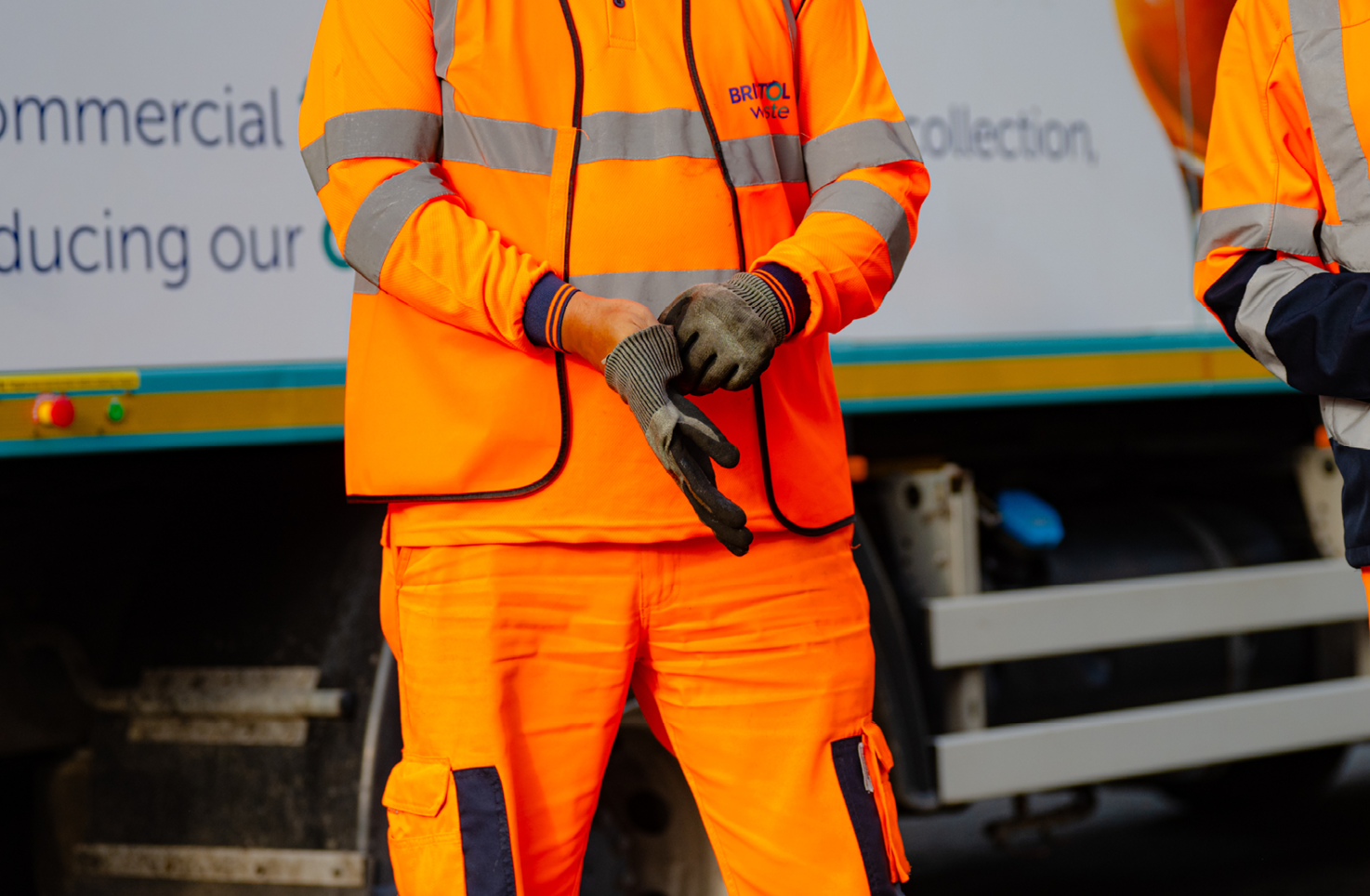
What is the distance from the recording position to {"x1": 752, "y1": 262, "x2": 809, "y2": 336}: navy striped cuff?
5.15 ft

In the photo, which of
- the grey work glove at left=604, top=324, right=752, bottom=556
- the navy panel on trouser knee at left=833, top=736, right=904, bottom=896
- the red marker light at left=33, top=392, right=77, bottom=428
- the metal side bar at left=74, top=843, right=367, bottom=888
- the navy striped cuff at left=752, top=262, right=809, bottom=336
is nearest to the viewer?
the grey work glove at left=604, top=324, right=752, bottom=556

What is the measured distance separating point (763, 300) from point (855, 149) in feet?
1.02

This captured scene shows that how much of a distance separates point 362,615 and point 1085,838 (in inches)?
105

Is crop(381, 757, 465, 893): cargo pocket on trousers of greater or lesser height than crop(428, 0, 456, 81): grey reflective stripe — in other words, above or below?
below

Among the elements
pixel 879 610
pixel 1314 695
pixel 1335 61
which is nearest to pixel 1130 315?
pixel 879 610

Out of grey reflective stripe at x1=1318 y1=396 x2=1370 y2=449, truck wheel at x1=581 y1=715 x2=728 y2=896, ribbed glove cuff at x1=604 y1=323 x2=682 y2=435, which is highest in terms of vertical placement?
ribbed glove cuff at x1=604 y1=323 x2=682 y2=435

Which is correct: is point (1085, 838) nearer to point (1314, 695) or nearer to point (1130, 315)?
point (1314, 695)

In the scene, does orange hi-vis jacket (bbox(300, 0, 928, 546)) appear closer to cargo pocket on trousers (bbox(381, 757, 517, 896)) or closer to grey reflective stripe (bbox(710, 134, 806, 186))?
grey reflective stripe (bbox(710, 134, 806, 186))

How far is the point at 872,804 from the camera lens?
5.60 ft

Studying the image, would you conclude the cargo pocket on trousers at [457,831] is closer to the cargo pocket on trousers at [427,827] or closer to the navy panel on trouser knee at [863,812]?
the cargo pocket on trousers at [427,827]

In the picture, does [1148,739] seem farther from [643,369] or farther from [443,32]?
[443,32]

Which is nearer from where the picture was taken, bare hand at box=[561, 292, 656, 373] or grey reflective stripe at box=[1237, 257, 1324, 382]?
bare hand at box=[561, 292, 656, 373]

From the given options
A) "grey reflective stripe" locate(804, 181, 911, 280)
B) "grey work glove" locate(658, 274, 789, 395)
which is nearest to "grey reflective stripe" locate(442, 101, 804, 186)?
"grey reflective stripe" locate(804, 181, 911, 280)

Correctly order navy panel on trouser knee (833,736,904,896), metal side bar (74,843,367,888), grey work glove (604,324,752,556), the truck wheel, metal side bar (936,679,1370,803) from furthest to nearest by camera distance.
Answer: metal side bar (936,679,1370,803) < the truck wheel < metal side bar (74,843,367,888) < navy panel on trouser knee (833,736,904,896) < grey work glove (604,324,752,556)
